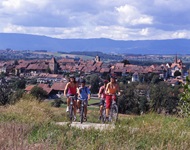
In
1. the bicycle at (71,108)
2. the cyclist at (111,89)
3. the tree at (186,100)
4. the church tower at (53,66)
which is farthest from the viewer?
the church tower at (53,66)

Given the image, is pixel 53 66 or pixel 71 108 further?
pixel 53 66

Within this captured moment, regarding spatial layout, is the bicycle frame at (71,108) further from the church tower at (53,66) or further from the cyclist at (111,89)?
the church tower at (53,66)

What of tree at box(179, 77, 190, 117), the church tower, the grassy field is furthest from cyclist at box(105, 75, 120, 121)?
the church tower

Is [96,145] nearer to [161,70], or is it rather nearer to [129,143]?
[129,143]

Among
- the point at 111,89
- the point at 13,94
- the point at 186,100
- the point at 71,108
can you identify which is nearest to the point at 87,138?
the point at 111,89

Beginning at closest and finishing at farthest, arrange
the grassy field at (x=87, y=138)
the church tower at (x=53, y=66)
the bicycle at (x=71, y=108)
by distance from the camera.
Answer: the grassy field at (x=87, y=138) < the bicycle at (x=71, y=108) < the church tower at (x=53, y=66)

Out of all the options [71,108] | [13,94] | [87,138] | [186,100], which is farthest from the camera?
[13,94]

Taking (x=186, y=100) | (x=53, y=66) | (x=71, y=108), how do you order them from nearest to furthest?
(x=186, y=100) → (x=71, y=108) → (x=53, y=66)

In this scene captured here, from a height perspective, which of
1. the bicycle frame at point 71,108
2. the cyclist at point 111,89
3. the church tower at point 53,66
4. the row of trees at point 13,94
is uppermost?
the cyclist at point 111,89

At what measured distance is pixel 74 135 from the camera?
246 inches

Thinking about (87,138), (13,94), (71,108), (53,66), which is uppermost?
(87,138)

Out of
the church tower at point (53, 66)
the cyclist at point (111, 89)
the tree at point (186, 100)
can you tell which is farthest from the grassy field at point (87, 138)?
the church tower at point (53, 66)

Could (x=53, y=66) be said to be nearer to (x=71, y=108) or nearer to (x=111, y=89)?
(x=71, y=108)

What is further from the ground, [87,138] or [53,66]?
[87,138]
